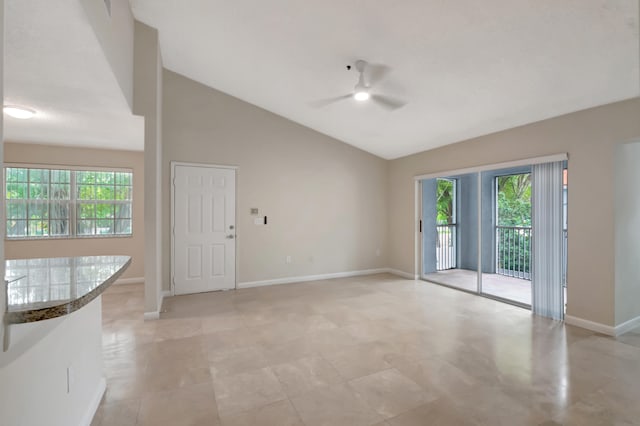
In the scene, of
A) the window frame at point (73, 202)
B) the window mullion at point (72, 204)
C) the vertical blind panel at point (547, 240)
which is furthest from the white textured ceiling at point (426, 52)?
the window mullion at point (72, 204)

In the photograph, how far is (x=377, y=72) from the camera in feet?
11.5

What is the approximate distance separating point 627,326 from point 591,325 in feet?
1.30

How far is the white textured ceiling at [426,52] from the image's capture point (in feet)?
8.05

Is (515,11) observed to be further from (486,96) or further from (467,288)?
(467,288)

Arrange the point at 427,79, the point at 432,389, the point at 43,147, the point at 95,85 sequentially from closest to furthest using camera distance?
the point at 432,389 → the point at 95,85 → the point at 427,79 → the point at 43,147

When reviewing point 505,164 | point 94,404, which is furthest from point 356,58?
point 94,404

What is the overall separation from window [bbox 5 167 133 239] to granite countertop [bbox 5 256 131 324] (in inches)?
148

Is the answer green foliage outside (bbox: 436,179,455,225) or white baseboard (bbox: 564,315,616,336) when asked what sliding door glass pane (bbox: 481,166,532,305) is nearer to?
green foliage outside (bbox: 436,179,455,225)

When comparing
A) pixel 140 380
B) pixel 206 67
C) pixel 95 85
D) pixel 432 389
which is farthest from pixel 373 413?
pixel 206 67

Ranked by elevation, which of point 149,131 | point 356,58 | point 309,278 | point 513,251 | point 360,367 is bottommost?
point 360,367

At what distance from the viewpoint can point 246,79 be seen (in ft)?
14.6

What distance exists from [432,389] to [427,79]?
10.4 ft

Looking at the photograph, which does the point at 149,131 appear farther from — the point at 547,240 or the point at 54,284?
the point at 547,240

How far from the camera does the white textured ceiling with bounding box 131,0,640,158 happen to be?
246cm
